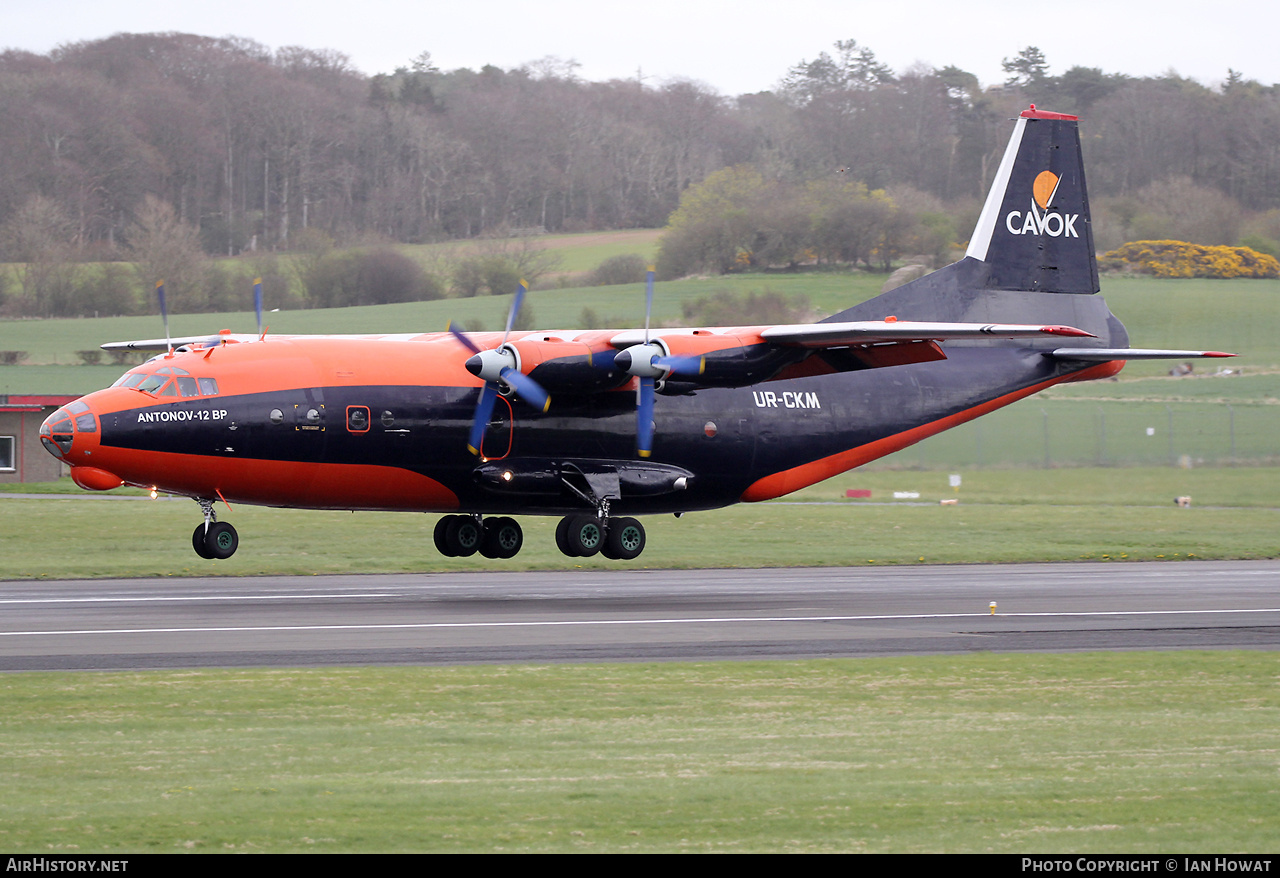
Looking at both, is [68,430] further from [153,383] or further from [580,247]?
[580,247]

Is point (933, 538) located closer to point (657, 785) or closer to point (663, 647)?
point (663, 647)

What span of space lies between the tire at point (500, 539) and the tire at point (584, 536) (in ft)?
6.31

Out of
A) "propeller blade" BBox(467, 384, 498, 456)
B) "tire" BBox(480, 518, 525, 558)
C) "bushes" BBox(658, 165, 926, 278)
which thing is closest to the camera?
"propeller blade" BBox(467, 384, 498, 456)

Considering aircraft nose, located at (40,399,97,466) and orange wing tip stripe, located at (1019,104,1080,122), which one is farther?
orange wing tip stripe, located at (1019,104,1080,122)

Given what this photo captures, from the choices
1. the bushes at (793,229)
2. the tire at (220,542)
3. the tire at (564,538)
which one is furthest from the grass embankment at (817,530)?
the bushes at (793,229)

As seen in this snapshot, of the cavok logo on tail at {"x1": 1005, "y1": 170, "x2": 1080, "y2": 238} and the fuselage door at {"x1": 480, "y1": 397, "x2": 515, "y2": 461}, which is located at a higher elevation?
the cavok logo on tail at {"x1": 1005, "y1": 170, "x2": 1080, "y2": 238}

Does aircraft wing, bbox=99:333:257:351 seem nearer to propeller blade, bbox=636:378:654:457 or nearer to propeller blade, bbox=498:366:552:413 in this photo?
propeller blade, bbox=498:366:552:413

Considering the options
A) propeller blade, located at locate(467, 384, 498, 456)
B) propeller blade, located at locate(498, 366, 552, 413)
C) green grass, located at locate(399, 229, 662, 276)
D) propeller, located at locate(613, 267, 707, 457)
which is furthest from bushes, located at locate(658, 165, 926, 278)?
propeller blade, located at locate(467, 384, 498, 456)

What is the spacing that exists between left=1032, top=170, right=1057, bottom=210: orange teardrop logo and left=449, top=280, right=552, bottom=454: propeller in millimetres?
15528

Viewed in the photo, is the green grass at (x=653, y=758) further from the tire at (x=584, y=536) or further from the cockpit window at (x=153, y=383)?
the tire at (x=584, y=536)

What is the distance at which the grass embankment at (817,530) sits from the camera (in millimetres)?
37719

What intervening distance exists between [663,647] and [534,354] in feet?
27.8

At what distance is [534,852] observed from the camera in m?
10.2

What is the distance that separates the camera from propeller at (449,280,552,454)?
27094mm
